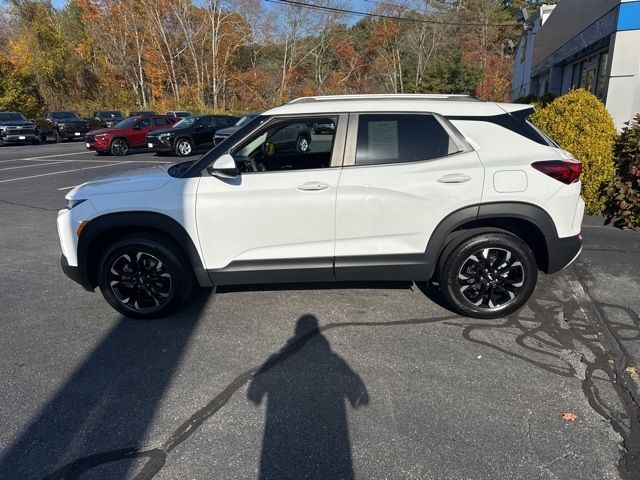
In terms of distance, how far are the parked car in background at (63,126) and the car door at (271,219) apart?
90.5 ft

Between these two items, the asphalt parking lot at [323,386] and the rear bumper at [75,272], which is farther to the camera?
the rear bumper at [75,272]

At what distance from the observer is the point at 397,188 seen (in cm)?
361

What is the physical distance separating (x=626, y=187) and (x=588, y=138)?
0.86m

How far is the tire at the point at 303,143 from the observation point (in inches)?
167

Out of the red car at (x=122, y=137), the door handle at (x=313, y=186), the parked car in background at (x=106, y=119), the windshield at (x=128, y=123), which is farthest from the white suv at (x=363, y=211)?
the parked car in background at (x=106, y=119)

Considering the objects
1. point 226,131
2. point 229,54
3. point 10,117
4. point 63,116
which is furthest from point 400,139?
point 229,54

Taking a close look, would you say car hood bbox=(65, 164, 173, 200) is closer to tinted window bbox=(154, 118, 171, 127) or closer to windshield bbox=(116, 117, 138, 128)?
windshield bbox=(116, 117, 138, 128)

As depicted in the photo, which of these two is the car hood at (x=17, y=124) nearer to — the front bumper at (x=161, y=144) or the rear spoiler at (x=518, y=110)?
the front bumper at (x=161, y=144)

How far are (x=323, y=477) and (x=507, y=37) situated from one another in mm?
56295

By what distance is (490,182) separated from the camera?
361 cm

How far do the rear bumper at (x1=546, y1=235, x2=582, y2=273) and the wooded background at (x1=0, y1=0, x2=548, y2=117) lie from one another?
39.5 meters

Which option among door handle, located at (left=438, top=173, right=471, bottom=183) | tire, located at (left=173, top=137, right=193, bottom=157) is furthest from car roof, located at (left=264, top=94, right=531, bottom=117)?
tire, located at (left=173, top=137, right=193, bottom=157)

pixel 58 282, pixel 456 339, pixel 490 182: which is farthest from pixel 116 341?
pixel 490 182

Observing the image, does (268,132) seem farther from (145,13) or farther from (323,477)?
(145,13)
